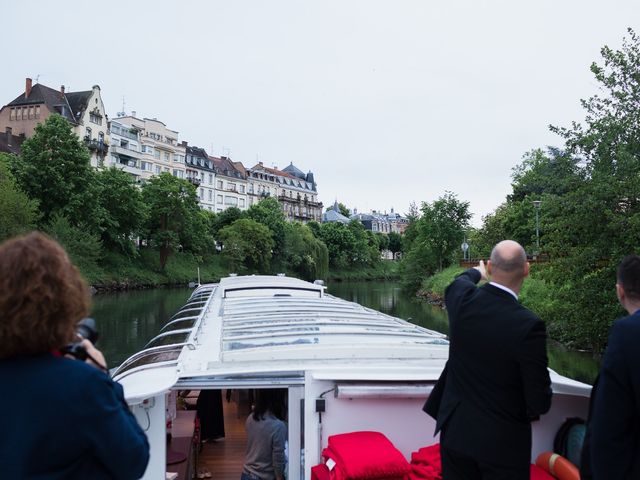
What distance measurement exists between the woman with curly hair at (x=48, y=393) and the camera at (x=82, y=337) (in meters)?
0.06

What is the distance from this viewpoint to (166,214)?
50750 millimetres

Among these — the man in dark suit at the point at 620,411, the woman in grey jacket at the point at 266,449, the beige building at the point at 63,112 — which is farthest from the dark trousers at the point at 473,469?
the beige building at the point at 63,112

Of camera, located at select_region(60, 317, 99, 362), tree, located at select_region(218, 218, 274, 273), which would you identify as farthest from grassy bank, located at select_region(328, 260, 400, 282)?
camera, located at select_region(60, 317, 99, 362)

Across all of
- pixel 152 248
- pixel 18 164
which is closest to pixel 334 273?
pixel 152 248

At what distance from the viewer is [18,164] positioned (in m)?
37.1

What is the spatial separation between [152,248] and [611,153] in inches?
1747

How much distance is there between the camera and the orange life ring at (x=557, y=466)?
3573mm

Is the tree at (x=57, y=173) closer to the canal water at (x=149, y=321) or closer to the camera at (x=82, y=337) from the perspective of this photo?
the canal water at (x=149, y=321)

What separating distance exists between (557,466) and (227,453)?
13.5 ft

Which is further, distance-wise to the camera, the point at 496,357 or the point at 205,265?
the point at 205,265

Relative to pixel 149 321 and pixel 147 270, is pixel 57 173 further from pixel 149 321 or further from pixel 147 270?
pixel 149 321

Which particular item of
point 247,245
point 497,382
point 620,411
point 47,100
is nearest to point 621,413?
point 620,411

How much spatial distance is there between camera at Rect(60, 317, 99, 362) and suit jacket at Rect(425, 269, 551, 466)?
1730 millimetres

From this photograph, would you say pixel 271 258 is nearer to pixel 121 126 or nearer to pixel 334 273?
pixel 334 273
